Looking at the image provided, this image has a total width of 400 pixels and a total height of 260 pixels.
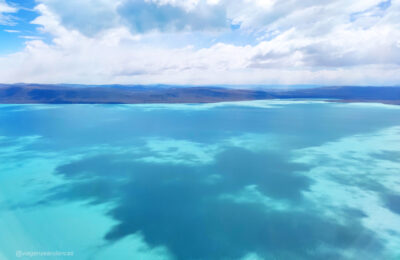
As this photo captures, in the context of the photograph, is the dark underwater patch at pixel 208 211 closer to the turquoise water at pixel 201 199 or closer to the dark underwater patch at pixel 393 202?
the turquoise water at pixel 201 199

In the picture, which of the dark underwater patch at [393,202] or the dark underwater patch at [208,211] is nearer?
the dark underwater patch at [208,211]

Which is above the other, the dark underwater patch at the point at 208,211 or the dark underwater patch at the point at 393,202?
the dark underwater patch at the point at 393,202

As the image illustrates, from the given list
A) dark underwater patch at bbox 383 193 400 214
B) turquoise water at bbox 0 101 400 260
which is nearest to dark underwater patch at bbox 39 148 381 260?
turquoise water at bbox 0 101 400 260

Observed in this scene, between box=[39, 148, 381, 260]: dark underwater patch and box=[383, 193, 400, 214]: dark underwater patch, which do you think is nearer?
box=[39, 148, 381, 260]: dark underwater patch

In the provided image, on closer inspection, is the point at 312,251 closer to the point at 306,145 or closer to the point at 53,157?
the point at 306,145

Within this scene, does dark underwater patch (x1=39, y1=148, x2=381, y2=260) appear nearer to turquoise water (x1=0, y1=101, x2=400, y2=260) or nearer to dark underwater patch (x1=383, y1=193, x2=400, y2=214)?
turquoise water (x1=0, y1=101, x2=400, y2=260)

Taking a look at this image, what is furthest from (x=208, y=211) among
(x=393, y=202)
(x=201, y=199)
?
(x=393, y=202)

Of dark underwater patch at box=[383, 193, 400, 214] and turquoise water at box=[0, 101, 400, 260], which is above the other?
dark underwater patch at box=[383, 193, 400, 214]

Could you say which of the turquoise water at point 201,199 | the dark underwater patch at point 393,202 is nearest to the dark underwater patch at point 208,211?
the turquoise water at point 201,199
